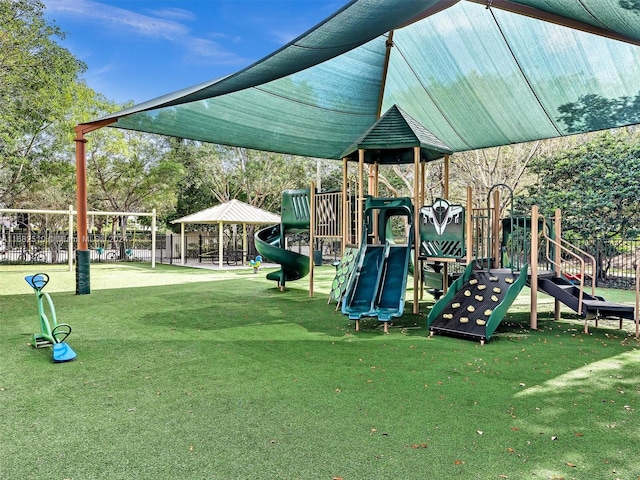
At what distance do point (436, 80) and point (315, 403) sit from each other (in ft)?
24.8

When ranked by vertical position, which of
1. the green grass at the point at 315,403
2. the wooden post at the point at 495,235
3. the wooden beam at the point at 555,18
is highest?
the wooden beam at the point at 555,18

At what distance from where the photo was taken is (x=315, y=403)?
3820 mm

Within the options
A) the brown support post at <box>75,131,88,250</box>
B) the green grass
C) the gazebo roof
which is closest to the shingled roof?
the green grass

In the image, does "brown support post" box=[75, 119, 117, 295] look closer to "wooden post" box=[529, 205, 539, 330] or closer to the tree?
the tree

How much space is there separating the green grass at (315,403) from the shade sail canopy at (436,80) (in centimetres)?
363

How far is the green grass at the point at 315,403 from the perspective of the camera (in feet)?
9.20

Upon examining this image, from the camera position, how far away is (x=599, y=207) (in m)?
13.9

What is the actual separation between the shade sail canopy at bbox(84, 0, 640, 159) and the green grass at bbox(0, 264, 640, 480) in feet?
11.9

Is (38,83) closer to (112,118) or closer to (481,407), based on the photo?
(112,118)

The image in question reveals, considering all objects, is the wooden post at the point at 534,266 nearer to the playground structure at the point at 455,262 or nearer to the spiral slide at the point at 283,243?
the playground structure at the point at 455,262

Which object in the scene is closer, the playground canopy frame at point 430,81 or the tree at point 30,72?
the playground canopy frame at point 430,81

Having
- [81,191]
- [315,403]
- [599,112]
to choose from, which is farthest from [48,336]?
[599,112]

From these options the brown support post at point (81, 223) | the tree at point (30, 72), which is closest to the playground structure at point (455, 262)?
the brown support post at point (81, 223)

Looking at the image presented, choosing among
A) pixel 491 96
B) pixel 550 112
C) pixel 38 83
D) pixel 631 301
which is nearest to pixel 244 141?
pixel 491 96
